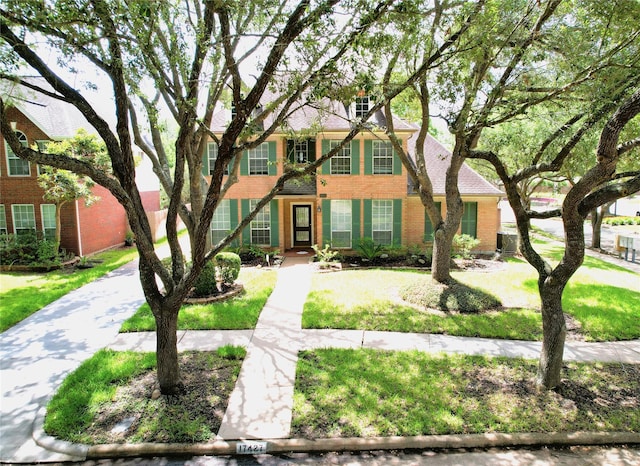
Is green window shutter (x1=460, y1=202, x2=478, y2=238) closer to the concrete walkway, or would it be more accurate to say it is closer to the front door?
the front door

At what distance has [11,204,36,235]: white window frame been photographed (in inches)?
706

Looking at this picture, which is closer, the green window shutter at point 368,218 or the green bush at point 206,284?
the green bush at point 206,284

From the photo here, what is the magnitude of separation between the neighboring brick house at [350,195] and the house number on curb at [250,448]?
1277 cm

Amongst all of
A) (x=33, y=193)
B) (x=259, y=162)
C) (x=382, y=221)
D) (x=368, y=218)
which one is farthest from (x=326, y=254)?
(x=33, y=193)

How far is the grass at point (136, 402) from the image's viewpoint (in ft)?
18.4

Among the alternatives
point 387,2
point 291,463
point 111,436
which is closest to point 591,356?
point 291,463

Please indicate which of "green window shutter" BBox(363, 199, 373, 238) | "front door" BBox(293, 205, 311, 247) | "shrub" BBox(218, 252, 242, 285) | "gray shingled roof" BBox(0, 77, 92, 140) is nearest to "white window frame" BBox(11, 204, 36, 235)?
"gray shingled roof" BBox(0, 77, 92, 140)

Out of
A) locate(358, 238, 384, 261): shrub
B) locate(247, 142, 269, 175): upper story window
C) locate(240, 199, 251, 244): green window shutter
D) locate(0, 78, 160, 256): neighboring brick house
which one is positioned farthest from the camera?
locate(240, 199, 251, 244): green window shutter

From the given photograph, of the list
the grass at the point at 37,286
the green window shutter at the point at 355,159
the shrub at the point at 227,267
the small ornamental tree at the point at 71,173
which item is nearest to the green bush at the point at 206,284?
the shrub at the point at 227,267

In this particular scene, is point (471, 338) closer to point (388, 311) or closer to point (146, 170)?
point (388, 311)

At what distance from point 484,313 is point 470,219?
8785 mm

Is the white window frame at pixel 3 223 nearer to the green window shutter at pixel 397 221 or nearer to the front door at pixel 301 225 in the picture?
the front door at pixel 301 225

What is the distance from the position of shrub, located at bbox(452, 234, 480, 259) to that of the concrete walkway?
7.90m

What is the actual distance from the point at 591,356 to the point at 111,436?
329 inches
